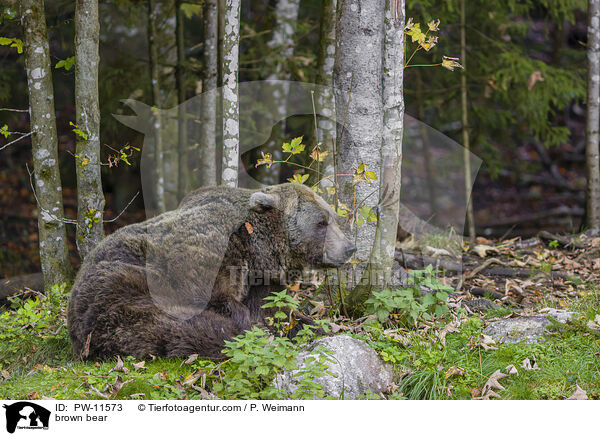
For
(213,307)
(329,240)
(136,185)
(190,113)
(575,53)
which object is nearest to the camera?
(213,307)

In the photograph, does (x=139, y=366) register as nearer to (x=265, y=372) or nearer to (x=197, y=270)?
(x=197, y=270)

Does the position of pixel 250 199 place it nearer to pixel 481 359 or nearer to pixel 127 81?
pixel 481 359

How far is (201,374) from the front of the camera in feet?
13.8

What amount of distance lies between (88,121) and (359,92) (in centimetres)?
299

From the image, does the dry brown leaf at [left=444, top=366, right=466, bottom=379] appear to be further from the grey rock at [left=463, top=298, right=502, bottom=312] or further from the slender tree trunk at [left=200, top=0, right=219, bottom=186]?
the slender tree trunk at [left=200, top=0, right=219, bottom=186]

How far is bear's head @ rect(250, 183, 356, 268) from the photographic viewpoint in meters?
4.98

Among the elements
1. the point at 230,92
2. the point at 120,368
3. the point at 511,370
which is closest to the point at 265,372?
the point at 120,368

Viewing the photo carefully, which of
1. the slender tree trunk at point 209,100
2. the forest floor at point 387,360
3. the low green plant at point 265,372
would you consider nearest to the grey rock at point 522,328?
the forest floor at point 387,360

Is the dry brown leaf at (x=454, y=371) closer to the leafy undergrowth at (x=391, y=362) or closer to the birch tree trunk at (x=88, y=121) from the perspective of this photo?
the leafy undergrowth at (x=391, y=362)

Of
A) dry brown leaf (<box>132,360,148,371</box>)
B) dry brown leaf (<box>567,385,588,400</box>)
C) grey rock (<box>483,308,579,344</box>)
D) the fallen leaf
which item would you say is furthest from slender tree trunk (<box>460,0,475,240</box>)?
dry brown leaf (<box>132,360,148,371</box>)

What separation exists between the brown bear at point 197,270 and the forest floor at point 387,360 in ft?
0.72

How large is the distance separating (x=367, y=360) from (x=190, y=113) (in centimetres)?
632

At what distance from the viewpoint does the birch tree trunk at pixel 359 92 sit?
5191mm

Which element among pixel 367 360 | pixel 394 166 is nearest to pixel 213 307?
pixel 367 360
